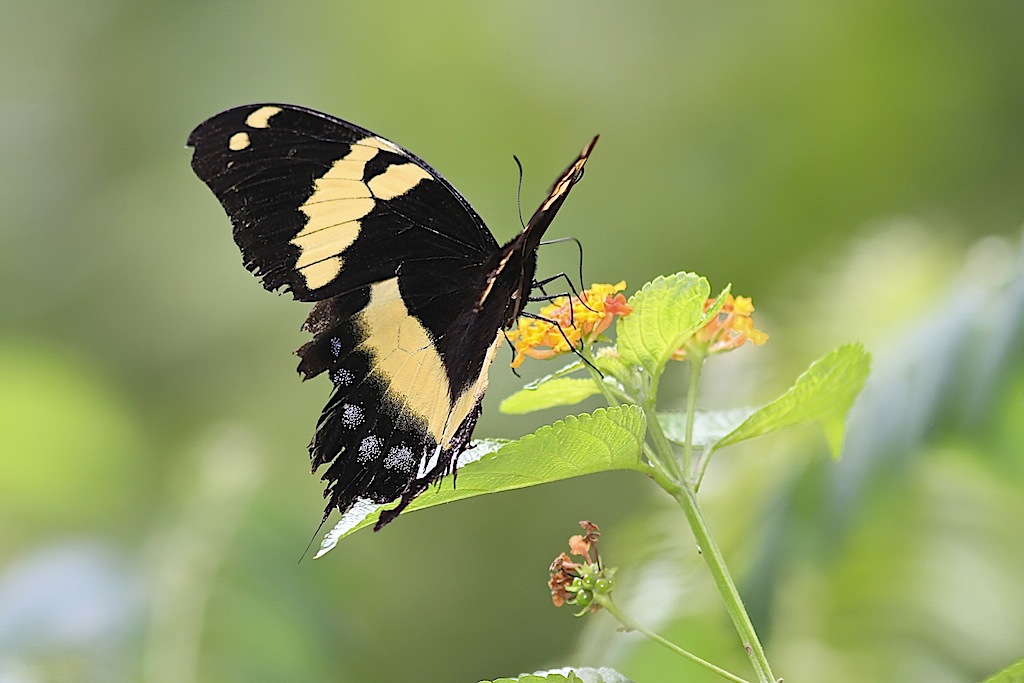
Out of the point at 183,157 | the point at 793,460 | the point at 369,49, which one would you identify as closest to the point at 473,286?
the point at 793,460

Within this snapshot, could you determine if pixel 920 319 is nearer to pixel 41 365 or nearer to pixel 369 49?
pixel 41 365

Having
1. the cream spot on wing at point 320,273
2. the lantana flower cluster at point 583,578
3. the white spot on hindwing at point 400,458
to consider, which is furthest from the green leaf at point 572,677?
the cream spot on wing at point 320,273

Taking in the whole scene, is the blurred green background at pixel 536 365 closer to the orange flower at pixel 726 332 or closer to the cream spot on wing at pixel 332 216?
the orange flower at pixel 726 332

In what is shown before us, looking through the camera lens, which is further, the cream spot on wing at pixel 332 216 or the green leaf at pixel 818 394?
the cream spot on wing at pixel 332 216

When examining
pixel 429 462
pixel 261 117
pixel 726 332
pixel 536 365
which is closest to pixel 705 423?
pixel 726 332

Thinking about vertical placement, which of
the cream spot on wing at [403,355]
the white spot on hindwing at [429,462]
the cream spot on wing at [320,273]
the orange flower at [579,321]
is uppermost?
the cream spot on wing at [320,273]

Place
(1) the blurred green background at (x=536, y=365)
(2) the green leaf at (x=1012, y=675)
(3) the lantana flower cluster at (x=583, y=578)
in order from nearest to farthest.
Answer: (2) the green leaf at (x=1012, y=675)
(3) the lantana flower cluster at (x=583, y=578)
(1) the blurred green background at (x=536, y=365)
